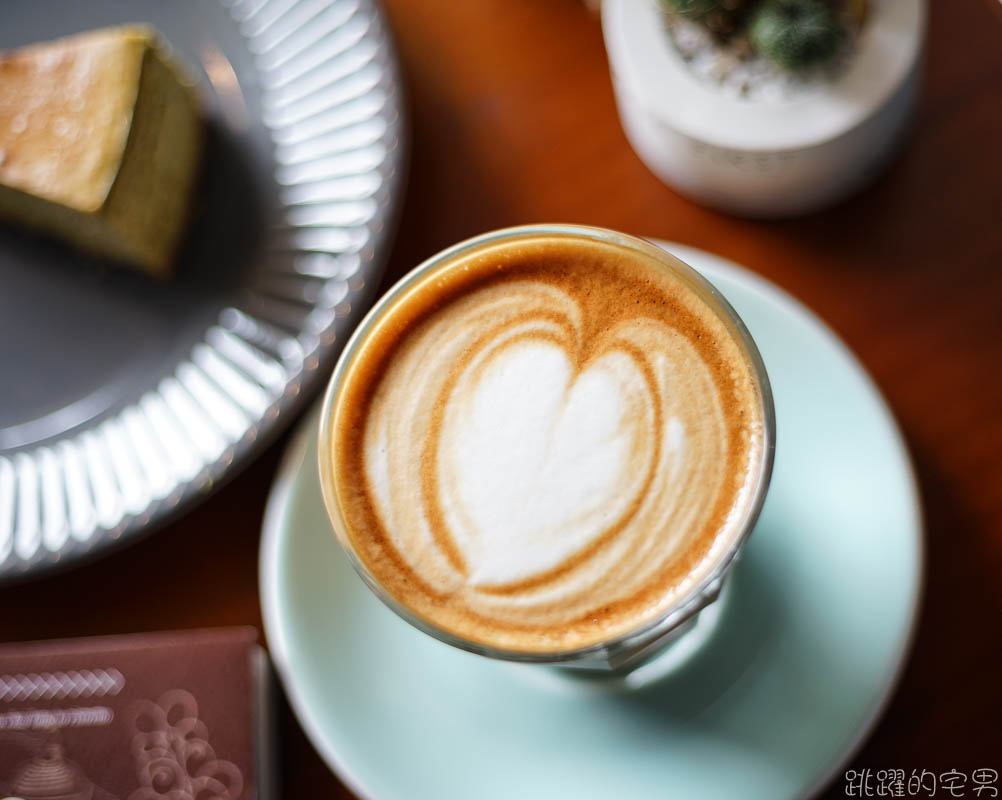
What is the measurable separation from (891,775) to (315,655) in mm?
485

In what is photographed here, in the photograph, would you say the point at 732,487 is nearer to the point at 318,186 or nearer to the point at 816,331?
the point at 816,331

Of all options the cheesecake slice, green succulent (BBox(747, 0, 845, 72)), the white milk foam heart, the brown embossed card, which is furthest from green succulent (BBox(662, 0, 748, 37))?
the brown embossed card

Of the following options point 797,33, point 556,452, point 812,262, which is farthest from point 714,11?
point 556,452

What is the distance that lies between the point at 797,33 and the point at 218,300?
573 mm

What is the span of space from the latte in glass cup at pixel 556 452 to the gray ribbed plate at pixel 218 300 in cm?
17

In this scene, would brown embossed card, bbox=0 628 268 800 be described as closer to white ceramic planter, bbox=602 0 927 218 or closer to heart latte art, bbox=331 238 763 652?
heart latte art, bbox=331 238 763 652

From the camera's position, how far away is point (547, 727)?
847 millimetres

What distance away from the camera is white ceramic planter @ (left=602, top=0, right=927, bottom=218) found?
0.81 metres

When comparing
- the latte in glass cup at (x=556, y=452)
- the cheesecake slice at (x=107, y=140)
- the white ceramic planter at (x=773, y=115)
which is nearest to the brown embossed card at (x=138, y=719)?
the latte in glass cup at (x=556, y=452)

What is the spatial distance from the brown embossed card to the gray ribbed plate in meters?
0.10

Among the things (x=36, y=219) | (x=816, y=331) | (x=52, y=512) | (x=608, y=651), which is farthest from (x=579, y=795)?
(x=36, y=219)

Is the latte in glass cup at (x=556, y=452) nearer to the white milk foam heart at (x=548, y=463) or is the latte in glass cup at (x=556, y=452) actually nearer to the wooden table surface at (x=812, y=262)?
the white milk foam heart at (x=548, y=463)

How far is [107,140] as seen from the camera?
101cm

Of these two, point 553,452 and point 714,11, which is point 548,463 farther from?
point 714,11
